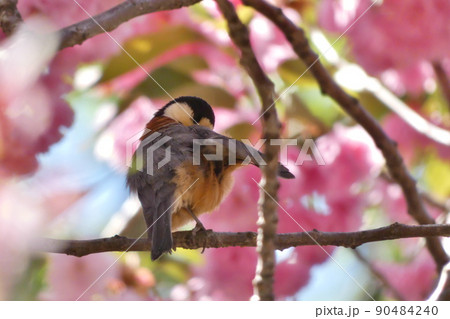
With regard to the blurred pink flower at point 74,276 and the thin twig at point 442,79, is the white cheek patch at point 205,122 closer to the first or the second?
the blurred pink flower at point 74,276

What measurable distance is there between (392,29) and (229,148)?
1.30ft

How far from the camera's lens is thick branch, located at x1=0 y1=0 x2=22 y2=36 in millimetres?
807

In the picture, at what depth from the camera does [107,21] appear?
80 cm

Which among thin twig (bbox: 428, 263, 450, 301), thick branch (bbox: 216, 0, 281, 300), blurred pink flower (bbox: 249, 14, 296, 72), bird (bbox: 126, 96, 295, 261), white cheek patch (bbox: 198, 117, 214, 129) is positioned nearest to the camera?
thick branch (bbox: 216, 0, 281, 300)

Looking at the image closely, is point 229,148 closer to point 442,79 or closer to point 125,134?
point 125,134

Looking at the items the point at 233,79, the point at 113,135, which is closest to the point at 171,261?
the point at 113,135

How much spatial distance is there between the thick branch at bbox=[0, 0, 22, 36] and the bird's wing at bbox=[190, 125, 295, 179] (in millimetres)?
342

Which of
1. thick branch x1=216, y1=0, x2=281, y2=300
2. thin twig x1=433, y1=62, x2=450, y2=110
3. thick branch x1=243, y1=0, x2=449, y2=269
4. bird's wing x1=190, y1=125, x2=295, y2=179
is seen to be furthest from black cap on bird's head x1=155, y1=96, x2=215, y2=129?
thick branch x1=216, y1=0, x2=281, y2=300

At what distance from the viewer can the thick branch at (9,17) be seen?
81 centimetres

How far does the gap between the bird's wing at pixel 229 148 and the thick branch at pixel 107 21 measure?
236mm

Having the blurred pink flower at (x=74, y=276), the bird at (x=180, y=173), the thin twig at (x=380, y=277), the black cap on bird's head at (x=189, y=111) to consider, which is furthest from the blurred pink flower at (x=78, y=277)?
the thin twig at (x=380, y=277)

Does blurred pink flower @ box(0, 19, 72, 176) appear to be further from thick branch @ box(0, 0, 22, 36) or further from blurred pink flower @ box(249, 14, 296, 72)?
blurred pink flower @ box(249, 14, 296, 72)
